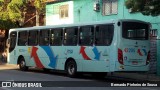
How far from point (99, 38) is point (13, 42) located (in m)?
9.83

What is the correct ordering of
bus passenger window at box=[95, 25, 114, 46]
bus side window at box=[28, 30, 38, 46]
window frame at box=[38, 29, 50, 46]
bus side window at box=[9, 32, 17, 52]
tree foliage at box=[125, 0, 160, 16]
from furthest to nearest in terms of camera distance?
bus side window at box=[9, 32, 17, 52] < bus side window at box=[28, 30, 38, 46] < window frame at box=[38, 29, 50, 46] < tree foliage at box=[125, 0, 160, 16] < bus passenger window at box=[95, 25, 114, 46]

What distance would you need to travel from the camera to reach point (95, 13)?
1185 inches

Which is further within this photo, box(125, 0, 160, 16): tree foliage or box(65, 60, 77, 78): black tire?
box(65, 60, 77, 78): black tire

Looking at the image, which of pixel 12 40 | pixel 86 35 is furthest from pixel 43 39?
pixel 86 35

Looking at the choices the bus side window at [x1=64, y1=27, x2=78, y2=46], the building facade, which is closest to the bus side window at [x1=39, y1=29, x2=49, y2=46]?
the bus side window at [x1=64, y1=27, x2=78, y2=46]

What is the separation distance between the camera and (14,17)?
123 feet

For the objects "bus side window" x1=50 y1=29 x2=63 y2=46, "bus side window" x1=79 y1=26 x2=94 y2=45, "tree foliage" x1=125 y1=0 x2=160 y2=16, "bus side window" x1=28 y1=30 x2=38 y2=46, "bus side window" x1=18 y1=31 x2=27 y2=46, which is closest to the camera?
"tree foliage" x1=125 y1=0 x2=160 y2=16

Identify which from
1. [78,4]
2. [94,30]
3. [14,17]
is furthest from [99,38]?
[14,17]

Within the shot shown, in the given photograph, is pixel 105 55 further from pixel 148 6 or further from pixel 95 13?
pixel 95 13

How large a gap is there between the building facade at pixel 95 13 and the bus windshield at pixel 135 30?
14.1ft

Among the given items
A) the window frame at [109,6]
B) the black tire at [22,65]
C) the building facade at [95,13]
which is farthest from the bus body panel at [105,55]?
the window frame at [109,6]

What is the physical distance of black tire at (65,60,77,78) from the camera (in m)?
21.8

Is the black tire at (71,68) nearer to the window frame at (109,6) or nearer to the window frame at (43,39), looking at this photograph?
the window frame at (43,39)

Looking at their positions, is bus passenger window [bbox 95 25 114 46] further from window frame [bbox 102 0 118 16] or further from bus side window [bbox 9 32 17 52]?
bus side window [bbox 9 32 17 52]
